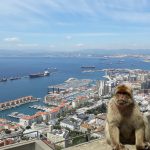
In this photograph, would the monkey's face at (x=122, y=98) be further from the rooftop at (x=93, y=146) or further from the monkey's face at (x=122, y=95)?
the rooftop at (x=93, y=146)

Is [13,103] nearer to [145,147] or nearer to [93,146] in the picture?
[93,146]

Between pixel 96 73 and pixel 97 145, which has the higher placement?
pixel 97 145

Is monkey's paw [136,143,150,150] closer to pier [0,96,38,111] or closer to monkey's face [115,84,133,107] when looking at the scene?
monkey's face [115,84,133,107]

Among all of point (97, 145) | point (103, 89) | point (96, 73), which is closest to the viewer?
point (97, 145)

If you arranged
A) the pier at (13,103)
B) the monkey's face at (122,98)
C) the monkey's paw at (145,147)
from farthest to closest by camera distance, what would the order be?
the pier at (13,103)
the monkey's paw at (145,147)
the monkey's face at (122,98)

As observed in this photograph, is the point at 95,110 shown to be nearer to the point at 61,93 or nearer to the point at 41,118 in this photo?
the point at 41,118

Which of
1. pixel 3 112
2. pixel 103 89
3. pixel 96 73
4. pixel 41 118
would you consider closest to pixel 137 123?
pixel 41 118

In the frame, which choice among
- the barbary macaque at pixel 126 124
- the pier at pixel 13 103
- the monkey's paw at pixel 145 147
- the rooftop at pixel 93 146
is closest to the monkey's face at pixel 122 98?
the barbary macaque at pixel 126 124

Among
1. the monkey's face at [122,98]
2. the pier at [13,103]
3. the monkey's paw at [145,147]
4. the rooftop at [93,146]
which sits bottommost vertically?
the pier at [13,103]

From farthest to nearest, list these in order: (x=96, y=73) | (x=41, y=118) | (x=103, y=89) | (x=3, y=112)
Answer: (x=96, y=73)
(x=103, y=89)
(x=3, y=112)
(x=41, y=118)
